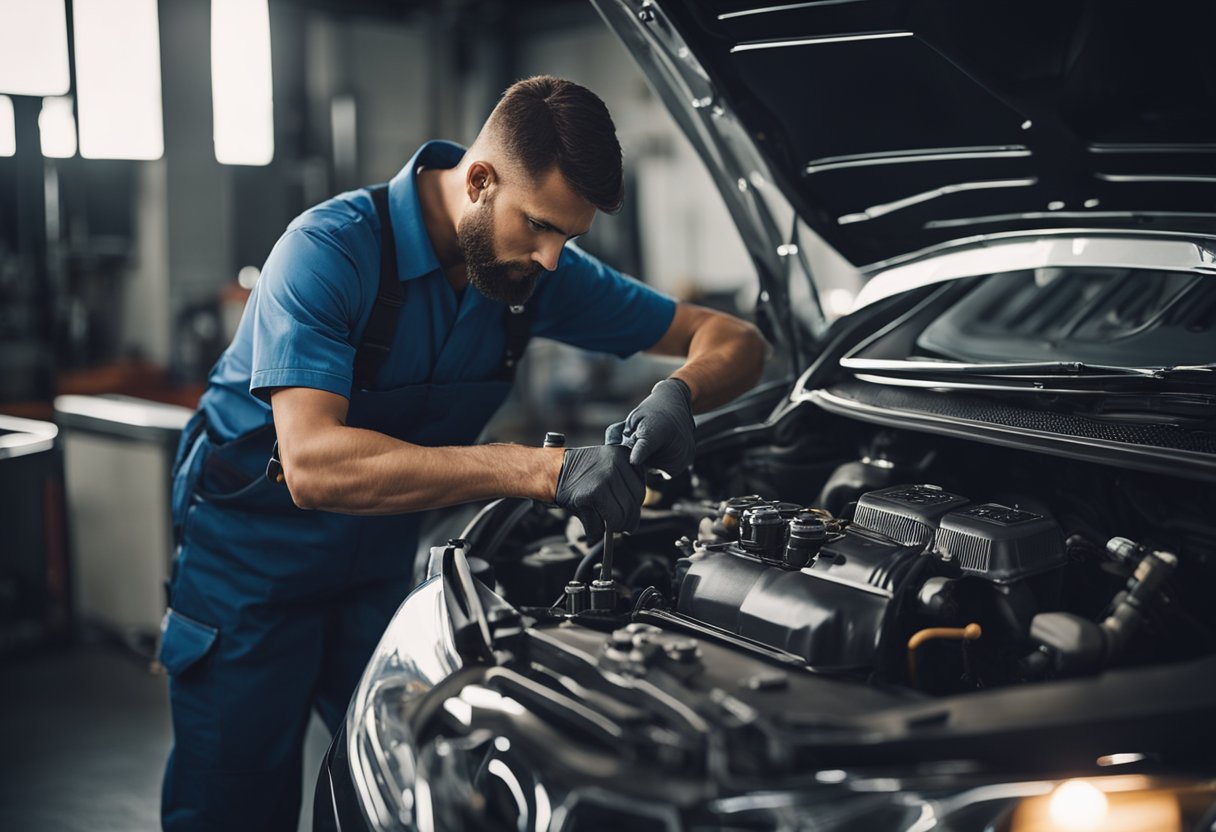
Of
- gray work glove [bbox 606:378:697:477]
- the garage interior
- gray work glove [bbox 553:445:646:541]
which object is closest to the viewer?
gray work glove [bbox 553:445:646:541]

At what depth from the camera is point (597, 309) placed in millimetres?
1971

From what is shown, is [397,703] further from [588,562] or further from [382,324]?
[382,324]

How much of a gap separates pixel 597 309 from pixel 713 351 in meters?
0.23

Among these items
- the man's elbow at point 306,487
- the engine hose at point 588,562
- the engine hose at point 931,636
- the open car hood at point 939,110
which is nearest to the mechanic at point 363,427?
the man's elbow at point 306,487

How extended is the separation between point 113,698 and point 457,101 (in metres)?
6.24

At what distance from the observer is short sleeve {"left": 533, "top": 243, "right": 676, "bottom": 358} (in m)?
1.91

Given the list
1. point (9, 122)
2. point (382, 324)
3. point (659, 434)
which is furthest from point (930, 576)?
point (9, 122)

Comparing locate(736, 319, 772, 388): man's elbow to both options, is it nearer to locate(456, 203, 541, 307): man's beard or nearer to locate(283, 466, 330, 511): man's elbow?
locate(456, 203, 541, 307): man's beard

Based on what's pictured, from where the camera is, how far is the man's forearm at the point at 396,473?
1.39 m

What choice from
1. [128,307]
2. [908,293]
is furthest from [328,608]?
[128,307]

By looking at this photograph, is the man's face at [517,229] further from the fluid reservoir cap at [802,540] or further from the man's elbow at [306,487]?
the fluid reservoir cap at [802,540]

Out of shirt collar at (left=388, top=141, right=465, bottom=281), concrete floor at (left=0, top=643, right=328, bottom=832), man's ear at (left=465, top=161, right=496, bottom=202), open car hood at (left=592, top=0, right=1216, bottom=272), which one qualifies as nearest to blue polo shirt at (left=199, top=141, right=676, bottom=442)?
shirt collar at (left=388, top=141, right=465, bottom=281)

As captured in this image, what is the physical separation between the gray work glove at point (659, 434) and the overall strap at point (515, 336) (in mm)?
344

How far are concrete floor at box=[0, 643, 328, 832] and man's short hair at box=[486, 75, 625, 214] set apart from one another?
1.43 meters
